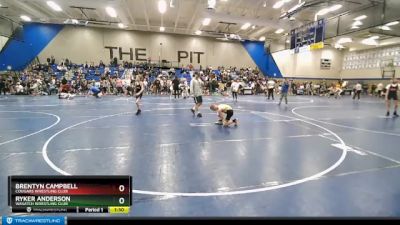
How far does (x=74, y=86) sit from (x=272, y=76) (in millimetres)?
24705

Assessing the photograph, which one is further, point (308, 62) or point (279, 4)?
point (308, 62)

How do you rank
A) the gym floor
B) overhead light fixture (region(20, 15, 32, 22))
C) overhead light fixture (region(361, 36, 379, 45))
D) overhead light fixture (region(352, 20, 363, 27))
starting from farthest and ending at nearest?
overhead light fixture (region(361, 36, 379, 45)) → overhead light fixture (region(20, 15, 32, 22)) → overhead light fixture (region(352, 20, 363, 27)) → the gym floor

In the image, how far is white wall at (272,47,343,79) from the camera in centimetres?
3541

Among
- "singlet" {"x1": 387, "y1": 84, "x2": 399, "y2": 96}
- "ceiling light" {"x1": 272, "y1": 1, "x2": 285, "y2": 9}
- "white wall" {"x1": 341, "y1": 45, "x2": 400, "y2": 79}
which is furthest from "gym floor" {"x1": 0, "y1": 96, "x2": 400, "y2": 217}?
"white wall" {"x1": 341, "y1": 45, "x2": 400, "y2": 79}

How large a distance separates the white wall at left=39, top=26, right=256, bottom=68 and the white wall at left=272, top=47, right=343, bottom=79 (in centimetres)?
442

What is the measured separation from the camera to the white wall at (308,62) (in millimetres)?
35406

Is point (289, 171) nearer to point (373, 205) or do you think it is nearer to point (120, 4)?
point (373, 205)

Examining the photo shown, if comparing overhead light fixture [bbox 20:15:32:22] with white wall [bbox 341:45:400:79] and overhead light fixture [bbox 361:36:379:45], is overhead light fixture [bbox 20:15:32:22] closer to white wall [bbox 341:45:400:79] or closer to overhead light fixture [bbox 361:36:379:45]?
overhead light fixture [bbox 361:36:379:45]

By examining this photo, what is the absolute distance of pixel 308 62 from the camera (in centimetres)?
3597

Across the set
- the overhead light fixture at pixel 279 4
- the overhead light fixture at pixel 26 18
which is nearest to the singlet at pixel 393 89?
the overhead light fixture at pixel 279 4

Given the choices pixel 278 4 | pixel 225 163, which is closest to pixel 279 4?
pixel 278 4

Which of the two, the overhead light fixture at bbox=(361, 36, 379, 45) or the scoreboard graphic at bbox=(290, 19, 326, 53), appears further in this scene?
the overhead light fixture at bbox=(361, 36, 379, 45)

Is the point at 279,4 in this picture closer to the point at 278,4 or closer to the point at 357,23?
the point at 278,4

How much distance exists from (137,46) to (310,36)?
65.1 feet
